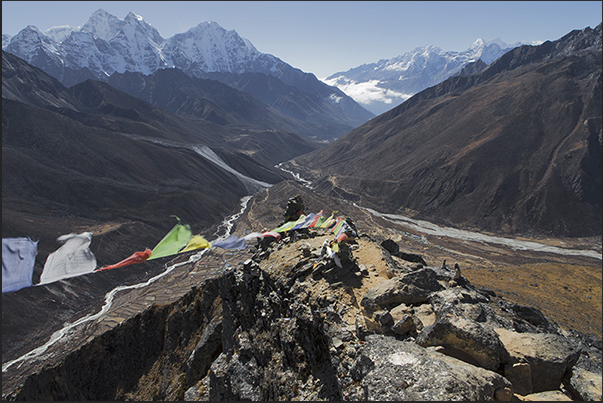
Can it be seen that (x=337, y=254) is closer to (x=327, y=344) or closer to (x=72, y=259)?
(x=327, y=344)

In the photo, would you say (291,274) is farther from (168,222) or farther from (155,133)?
(155,133)

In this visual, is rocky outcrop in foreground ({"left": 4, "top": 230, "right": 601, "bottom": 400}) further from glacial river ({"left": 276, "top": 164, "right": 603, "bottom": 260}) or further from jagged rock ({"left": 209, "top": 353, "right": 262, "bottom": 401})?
glacial river ({"left": 276, "top": 164, "right": 603, "bottom": 260})

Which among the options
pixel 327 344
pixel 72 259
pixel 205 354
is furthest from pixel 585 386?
pixel 205 354

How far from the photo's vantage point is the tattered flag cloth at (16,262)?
23.1 ft

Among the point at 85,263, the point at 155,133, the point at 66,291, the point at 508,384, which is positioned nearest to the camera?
the point at 508,384

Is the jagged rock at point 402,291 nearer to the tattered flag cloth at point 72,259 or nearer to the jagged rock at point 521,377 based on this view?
the jagged rock at point 521,377

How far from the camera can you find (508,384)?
5.85 meters

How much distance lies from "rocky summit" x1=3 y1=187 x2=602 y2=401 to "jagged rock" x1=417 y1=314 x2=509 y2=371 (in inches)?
0.9

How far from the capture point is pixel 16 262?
23.7ft

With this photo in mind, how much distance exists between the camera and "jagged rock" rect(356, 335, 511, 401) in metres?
5.36

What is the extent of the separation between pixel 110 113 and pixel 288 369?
168 meters

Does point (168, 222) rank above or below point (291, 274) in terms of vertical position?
below

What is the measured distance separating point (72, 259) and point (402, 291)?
29.6ft

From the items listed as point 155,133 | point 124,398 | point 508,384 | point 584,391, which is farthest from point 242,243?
point 155,133
